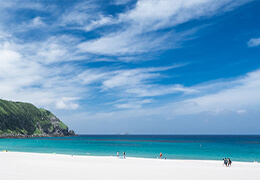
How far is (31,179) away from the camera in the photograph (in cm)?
2292

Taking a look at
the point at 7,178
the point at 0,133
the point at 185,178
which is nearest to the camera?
the point at 7,178

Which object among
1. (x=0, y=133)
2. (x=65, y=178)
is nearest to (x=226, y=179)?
(x=65, y=178)

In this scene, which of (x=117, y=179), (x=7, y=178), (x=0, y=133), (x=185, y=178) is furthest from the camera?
(x=0, y=133)

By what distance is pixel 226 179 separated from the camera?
26.6 metres

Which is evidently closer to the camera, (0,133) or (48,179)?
(48,179)

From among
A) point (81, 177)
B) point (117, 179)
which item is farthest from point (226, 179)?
point (81, 177)

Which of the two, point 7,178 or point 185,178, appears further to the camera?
point 185,178

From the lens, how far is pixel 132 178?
25156mm

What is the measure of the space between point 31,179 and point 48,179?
176cm

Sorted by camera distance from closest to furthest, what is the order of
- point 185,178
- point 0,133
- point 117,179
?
point 117,179, point 185,178, point 0,133

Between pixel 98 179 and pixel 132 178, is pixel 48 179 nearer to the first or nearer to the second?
pixel 98 179

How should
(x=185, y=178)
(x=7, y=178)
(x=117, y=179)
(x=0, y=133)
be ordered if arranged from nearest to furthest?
(x=7, y=178), (x=117, y=179), (x=185, y=178), (x=0, y=133)

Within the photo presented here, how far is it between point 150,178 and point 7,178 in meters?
16.1

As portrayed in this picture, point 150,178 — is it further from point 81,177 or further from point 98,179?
point 81,177
